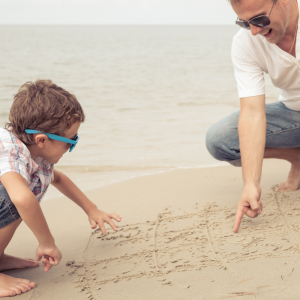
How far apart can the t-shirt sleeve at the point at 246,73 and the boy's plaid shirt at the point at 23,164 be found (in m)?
1.31

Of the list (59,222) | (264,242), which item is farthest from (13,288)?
(264,242)

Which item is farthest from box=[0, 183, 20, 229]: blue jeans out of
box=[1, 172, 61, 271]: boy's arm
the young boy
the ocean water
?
the ocean water

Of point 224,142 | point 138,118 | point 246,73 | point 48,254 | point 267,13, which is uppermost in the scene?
point 267,13

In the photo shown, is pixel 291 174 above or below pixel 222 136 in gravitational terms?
below

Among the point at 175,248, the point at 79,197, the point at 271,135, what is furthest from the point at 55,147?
the point at 271,135

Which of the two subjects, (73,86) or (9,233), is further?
(73,86)

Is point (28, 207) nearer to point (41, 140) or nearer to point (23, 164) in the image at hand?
point (23, 164)

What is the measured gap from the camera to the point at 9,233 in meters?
1.74

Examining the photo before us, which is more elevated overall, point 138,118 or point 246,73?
point 246,73

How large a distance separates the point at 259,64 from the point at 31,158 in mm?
1588

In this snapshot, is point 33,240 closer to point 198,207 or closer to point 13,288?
point 13,288

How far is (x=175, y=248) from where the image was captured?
200 centimetres

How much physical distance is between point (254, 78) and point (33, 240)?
1.77 metres

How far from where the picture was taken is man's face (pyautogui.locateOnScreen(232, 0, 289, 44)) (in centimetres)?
203
